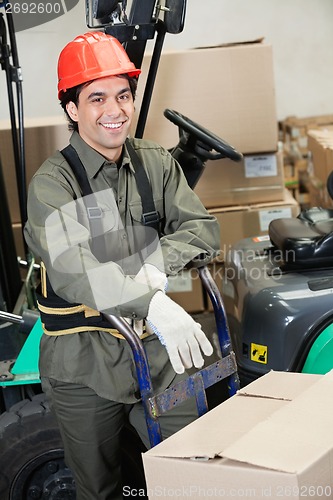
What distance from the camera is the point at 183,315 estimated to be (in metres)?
1.95

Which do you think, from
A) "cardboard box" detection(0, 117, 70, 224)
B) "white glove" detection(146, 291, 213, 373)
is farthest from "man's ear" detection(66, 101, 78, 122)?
"cardboard box" detection(0, 117, 70, 224)

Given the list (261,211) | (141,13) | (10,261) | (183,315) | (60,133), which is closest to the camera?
(183,315)

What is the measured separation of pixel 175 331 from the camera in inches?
76.4

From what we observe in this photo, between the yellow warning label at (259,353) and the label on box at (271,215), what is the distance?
1331 mm

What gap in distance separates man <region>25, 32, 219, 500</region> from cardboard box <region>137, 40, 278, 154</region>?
1.39 meters

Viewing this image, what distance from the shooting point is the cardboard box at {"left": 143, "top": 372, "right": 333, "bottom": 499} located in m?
1.63

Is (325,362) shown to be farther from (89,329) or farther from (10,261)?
(10,261)

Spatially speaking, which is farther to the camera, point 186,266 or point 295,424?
point 186,266

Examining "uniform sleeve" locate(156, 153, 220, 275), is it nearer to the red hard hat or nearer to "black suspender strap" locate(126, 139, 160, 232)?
"black suspender strap" locate(126, 139, 160, 232)

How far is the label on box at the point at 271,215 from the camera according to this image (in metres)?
3.91

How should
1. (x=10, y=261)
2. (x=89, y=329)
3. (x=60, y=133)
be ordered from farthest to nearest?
1. (x=60, y=133)
2. (x=10, y=261)
3. (x=89, y=329)

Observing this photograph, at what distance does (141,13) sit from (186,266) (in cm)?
104

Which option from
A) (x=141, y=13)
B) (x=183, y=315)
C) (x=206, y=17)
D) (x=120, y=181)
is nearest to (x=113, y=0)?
(x=141, y=13)

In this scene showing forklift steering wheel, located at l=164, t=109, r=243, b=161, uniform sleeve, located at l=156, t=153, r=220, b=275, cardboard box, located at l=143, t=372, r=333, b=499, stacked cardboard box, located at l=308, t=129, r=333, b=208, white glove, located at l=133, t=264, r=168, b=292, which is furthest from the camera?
stacked cardboard box, located at l=308, t=129, r=333, b=208
